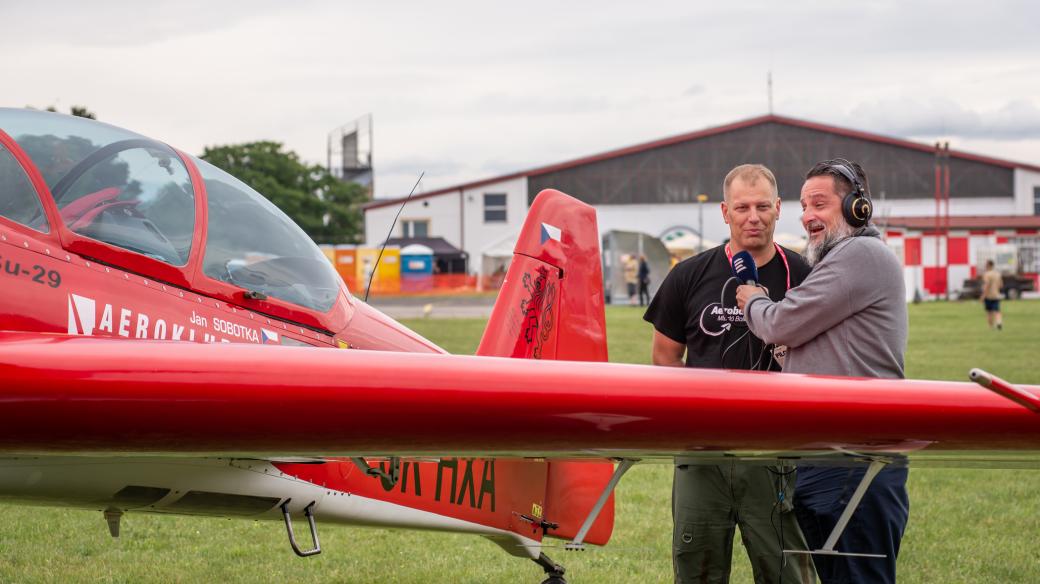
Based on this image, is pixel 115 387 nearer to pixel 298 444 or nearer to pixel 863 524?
Result: pixel 298 444

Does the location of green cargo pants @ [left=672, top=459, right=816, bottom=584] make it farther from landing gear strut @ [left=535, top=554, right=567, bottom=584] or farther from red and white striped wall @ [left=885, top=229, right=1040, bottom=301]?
red and white striped wall @ [left=885, top=229, right=1040, bottom=301]

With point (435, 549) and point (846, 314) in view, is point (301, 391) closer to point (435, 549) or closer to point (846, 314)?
point (846, 314)

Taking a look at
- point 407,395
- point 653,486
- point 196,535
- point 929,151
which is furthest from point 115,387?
point 929,151

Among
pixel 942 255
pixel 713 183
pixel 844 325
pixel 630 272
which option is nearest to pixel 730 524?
pixel 844 325

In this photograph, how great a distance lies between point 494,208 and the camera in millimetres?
58156

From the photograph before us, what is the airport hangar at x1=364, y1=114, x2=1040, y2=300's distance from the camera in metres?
54.3

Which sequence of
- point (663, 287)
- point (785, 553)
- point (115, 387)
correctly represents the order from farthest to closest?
→ point (663, 287), point (785, 553), point (115, 387)

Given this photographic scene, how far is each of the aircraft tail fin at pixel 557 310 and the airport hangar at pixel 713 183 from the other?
4784cm

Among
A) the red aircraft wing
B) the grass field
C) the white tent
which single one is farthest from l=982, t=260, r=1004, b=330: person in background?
the white tent

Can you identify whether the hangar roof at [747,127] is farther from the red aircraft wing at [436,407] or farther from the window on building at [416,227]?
the red aircraft wing at [436,407]

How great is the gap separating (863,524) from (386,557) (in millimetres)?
3383

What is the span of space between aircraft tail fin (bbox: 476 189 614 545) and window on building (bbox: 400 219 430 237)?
2138 inches

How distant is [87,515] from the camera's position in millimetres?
6891

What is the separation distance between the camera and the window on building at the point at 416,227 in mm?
59375
